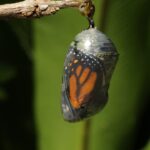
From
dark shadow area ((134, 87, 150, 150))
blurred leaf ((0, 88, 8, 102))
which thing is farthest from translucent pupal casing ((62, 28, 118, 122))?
blurred leaf ((0, 88, 8, 102))

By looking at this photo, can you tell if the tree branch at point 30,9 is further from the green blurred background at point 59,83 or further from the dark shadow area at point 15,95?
the dark shadow area at point 15,95

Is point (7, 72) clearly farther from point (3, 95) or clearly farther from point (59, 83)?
point (59, 83)

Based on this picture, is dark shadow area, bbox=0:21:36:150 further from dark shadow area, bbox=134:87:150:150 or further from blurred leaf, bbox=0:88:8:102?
dark shadow area, bbox=134:87:150:150

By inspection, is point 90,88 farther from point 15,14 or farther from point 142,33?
point 142,33

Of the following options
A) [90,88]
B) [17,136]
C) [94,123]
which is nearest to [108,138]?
[94,123]

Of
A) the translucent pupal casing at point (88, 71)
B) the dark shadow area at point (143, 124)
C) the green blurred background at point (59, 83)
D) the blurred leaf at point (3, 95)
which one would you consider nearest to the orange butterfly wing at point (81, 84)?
the translucent pupal casing at point (88, 71)

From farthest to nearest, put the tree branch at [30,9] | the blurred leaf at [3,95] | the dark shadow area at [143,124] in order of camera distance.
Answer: the blurred leaf at [3,95]
the dark shadow area at [143,124]
the tree branch at [30,9]

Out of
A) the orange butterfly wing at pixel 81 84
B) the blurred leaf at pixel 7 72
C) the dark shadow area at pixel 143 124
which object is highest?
the orange butterfly wing at pixel 81 84
